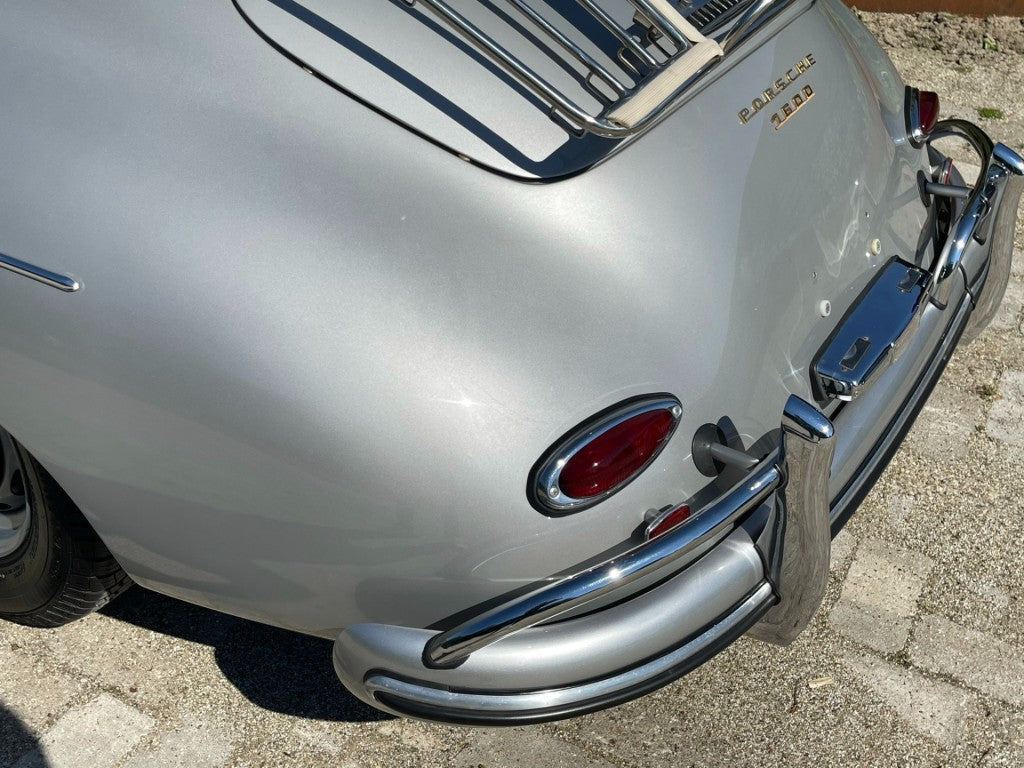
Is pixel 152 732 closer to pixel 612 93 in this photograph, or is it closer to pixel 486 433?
pixel 486 433

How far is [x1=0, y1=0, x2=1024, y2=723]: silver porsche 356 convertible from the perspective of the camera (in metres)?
1.88

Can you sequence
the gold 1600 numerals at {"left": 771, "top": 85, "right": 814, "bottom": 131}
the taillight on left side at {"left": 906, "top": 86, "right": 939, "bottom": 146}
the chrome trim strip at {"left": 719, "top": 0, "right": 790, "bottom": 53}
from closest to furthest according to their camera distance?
the chrome trim strip at {"left": 719, "top": 0, "right": 790, "bottom": 53}, the gold 1600 numerals at {"left": 771, "top": 85, "right": 814, "bottom": 131}, the taillight on left side at {"left": 906, "top": 86, "right": 939, "bottom": 146}

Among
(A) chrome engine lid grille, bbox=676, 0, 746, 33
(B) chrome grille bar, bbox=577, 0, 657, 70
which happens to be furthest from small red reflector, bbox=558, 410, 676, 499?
(A) chrome engine lid grille, bbox=676, 0, 746, 33

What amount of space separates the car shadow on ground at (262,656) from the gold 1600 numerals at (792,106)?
1.59m

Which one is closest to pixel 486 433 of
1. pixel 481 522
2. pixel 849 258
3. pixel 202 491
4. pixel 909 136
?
pixel 481 522

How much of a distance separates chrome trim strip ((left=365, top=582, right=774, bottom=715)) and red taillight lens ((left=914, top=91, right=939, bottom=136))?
138 centimetres

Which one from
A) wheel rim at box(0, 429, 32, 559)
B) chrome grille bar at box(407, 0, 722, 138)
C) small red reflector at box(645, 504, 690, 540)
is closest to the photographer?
chrome grille bar at box(407, 0, 722, 138)

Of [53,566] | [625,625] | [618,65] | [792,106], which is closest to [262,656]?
[53,566]

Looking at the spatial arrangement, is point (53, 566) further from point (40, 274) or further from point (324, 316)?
point (324, 316)

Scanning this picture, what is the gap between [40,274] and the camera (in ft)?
6.39

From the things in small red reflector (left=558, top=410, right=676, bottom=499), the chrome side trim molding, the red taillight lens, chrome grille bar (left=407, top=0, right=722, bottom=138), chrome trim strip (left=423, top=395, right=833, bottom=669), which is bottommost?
chrome trim strip (left=423, top=395, right=833, bottom=669)

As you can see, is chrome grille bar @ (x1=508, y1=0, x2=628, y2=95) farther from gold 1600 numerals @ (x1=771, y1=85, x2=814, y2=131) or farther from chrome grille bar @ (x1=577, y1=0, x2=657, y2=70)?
gold 1600 numerals @ (x1=771, y1=85, x2=814, y2=131)

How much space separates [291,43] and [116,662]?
1568mm

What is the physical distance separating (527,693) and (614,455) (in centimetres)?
48
